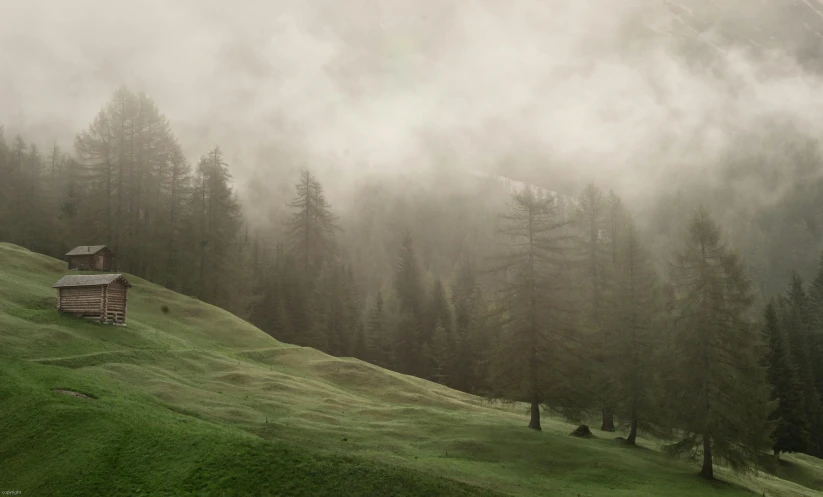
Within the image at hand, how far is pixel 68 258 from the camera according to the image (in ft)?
202

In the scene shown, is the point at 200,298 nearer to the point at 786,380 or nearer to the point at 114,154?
the point at 114,154

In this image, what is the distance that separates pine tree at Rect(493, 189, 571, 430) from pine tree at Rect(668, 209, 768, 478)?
293 inches

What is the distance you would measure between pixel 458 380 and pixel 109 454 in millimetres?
59505

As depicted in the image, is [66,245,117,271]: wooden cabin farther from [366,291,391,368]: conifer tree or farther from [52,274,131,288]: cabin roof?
[366,291,391,368]: conifer tree

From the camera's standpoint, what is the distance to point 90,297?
Answer: 4369 cm

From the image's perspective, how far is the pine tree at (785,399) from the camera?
54844 mm

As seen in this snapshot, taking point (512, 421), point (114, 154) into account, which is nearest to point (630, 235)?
point (512, 421)

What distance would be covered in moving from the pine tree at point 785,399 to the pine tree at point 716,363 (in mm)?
25221

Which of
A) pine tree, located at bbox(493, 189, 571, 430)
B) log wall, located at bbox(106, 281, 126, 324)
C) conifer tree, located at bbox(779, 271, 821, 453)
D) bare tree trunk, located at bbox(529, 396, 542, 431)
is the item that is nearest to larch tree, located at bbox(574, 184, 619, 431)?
pine tree, located at bbox(493, 189, 571, 430)

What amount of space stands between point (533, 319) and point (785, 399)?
3711cm

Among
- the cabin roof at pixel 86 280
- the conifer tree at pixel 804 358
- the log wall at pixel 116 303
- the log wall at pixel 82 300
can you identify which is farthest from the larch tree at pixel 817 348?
the log wall at pixel 82 300

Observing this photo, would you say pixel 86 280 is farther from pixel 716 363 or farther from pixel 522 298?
pixel 716 363

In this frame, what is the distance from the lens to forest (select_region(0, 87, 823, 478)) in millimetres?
34000

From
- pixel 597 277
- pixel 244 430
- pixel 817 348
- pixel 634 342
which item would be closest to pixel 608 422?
pixel 634 342
